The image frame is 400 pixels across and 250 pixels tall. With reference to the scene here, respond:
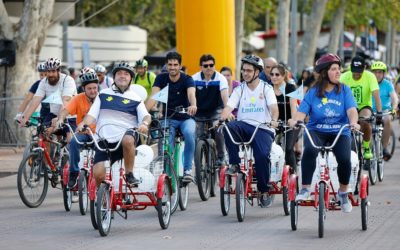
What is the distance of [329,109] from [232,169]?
1.71 m

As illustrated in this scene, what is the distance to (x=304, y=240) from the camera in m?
A: 12.4

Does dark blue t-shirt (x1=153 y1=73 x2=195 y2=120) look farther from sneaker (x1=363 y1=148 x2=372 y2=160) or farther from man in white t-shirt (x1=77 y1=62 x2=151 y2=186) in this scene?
sneaker (x1=363 y1=148 x2=372 y2=160)

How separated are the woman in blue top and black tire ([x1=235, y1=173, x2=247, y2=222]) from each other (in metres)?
1.05

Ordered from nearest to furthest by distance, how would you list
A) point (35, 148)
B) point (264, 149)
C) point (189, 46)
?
point (264, 149) < point (35, 148) < point (189, 46)

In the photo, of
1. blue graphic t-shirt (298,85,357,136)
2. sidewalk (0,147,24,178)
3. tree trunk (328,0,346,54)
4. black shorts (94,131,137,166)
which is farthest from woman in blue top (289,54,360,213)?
tree trunk (328,0,346,54)

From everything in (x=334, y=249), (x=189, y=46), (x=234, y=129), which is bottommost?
(x=334, y=249)

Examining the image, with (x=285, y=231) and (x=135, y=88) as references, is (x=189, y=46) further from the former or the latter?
(x=285, y=231)

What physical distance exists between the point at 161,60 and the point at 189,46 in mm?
19858

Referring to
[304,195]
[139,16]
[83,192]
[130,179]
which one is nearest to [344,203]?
[304,195]

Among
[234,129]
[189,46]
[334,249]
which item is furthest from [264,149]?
[189,46]

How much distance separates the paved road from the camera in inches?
478

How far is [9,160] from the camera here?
23359 millimetres

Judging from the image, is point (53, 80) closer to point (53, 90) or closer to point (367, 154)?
point (53, 90)

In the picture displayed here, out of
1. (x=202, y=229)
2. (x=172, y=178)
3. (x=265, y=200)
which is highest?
(x=172, y=178)
